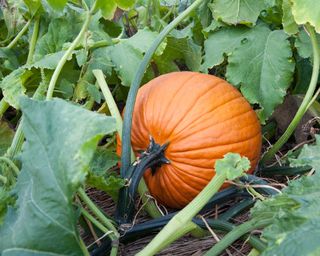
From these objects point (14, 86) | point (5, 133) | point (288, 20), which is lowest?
point (5, 133)

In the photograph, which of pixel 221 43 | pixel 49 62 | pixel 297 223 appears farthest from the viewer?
pixel 221 43

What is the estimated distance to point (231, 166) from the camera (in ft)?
3.05

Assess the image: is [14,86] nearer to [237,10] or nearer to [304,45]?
[237,10]

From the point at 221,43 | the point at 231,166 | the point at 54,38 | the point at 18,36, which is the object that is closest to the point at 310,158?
the point at 231,166

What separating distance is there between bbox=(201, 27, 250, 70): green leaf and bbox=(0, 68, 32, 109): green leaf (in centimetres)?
46

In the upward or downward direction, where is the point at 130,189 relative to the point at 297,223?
downward

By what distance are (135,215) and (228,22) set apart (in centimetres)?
59

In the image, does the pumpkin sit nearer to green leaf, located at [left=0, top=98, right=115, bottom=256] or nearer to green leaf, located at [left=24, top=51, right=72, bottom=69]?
green leaf, located at [left=24, top=51, right=72, bottom=69]

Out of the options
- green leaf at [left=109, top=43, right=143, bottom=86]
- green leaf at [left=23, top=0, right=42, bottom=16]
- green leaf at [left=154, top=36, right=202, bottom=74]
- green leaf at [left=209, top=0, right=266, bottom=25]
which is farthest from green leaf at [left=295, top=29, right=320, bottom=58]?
green leaf at [left=23, top=0, right=42, bottom=16]

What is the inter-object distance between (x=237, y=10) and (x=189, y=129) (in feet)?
1.35

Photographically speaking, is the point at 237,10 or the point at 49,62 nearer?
the point at 49,62

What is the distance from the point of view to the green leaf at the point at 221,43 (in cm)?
145

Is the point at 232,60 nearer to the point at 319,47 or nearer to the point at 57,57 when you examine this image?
the point at 319,47

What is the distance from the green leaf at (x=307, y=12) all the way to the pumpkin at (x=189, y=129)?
0.82 feet
